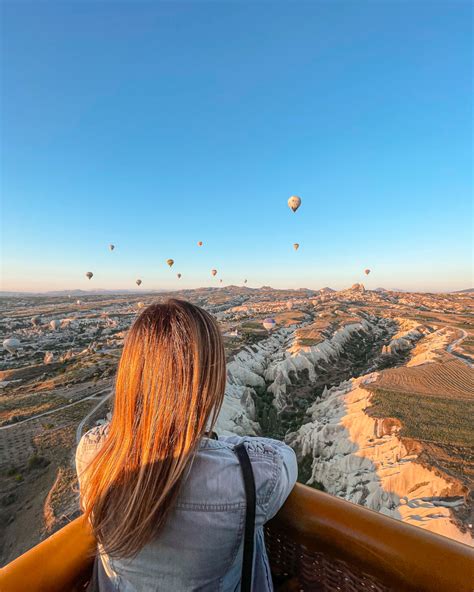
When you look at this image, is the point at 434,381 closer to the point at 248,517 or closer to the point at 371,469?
the point at 371,469

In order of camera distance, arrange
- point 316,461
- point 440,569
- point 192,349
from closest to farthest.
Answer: point 440,569 < point 192,349 < point 316,461

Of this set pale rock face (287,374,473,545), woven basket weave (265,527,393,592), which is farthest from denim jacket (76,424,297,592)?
pale rock face (287,374,473,545)

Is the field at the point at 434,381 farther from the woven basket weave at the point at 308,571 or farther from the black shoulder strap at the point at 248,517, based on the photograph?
the black shoulder strap at the point at 248,517

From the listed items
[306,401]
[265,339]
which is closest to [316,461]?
[306,401]

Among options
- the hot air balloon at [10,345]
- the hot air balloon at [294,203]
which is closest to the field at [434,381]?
the hot air balloon at [294,203]

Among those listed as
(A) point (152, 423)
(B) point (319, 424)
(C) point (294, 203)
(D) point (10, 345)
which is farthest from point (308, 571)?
(D) point (10, 345)

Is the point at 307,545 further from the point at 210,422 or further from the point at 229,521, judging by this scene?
the point at 210,422

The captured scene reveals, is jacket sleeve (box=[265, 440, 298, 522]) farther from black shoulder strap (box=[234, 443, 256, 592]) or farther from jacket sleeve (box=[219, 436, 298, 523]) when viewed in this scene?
black shoulder strap (box=[234, 443, 256, 592])
